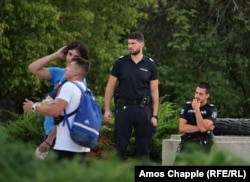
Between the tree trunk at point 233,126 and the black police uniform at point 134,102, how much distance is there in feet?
9.50

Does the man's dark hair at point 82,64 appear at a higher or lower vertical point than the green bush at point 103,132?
lower

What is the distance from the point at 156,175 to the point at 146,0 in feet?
71.5

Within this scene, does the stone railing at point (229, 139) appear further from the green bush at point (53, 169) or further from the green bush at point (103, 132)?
the green bush at point (53, 169)

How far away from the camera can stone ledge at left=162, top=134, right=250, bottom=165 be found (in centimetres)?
1220

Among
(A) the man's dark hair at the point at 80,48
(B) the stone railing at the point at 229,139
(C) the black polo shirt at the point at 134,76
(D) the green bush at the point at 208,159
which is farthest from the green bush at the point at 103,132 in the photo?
(D) the green bush at the point at 208,159

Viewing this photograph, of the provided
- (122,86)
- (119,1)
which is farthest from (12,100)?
(122,86)

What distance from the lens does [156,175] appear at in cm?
546

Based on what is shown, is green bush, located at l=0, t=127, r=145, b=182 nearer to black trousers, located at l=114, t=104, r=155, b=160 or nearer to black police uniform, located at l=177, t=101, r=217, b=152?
black police uniform, located at l=177, t=101, r=217, b=152

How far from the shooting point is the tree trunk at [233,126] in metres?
13.8

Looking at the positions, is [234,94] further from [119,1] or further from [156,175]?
[156,175]

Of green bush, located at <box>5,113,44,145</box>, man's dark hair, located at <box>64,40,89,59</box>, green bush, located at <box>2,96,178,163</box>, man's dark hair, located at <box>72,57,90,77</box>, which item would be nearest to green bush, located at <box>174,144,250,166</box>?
man's dark hair, located at <box>72,57,90,77</box>

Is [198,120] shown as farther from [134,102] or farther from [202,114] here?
[134,102]

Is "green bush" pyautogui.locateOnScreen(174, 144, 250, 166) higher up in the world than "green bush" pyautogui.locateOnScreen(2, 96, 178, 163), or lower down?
lower down

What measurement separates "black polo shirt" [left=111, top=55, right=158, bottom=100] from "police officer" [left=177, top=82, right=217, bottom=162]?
63cm
